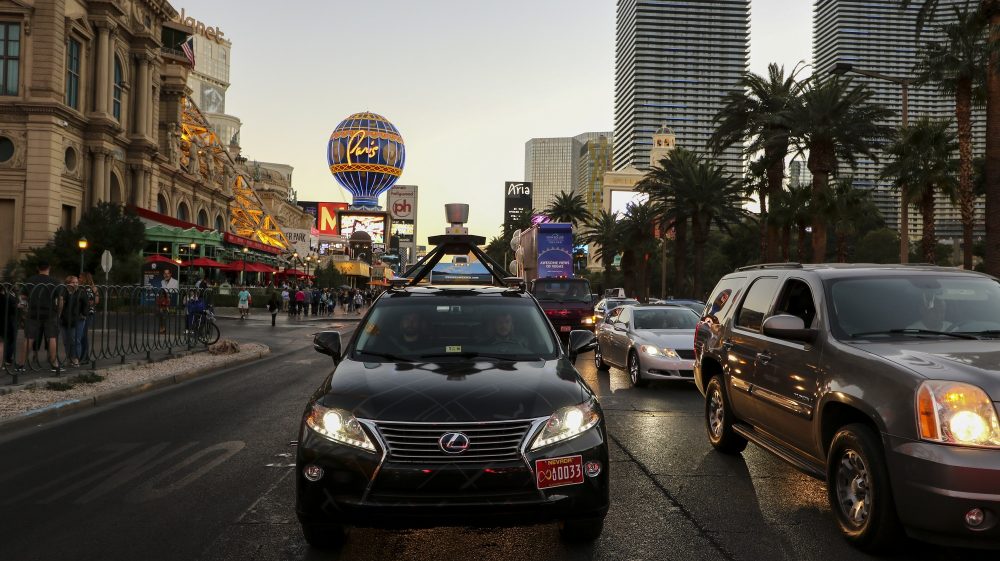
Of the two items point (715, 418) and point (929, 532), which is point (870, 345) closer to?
point (929, 532)

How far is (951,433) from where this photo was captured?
4.14 m

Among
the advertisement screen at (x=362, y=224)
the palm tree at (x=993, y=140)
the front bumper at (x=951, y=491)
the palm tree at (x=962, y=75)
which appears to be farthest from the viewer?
the advertisement screen at (x=362, y=224)

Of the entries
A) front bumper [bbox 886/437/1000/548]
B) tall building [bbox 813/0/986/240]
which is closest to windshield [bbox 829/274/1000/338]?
front bumper [bbox 886/437/1000/548]

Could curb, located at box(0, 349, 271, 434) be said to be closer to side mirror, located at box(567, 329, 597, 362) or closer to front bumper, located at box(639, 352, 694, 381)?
side mirror, located at box(567, 329, 597, 362)

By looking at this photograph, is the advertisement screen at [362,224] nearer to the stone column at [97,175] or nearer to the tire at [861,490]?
the stone column at [97,175]

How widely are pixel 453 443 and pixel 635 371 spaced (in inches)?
378

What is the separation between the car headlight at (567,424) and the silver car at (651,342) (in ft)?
23.2

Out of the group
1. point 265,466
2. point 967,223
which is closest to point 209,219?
point 967,223

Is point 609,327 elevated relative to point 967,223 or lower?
lower

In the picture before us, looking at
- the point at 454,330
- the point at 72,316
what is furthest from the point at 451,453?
the point at 72,316

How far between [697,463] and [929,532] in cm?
321

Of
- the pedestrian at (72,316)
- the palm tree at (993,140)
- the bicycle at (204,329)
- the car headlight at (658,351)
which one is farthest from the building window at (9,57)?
the palm tree at (993,140)

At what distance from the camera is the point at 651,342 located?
1312 centimetres

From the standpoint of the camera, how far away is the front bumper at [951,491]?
404 centimetres
